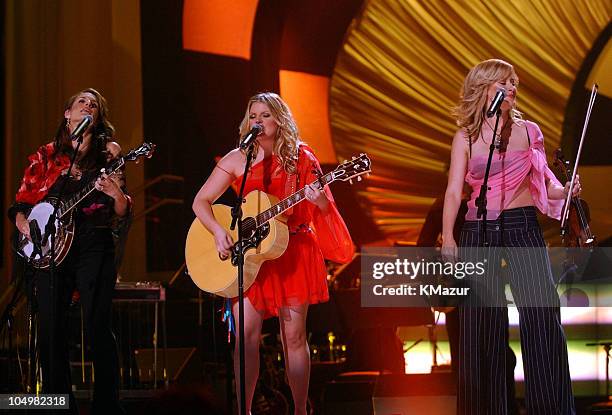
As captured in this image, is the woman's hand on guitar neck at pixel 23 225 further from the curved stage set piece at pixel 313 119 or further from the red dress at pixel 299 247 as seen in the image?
the curved stage set piece at pixel 313 119

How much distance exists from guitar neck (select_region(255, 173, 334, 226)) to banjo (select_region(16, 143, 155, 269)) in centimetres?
69

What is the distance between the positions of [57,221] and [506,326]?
2.32 metres

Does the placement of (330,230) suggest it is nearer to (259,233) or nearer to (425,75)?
(259,233)

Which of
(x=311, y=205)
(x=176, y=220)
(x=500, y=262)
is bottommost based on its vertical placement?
(x=500, y=262)

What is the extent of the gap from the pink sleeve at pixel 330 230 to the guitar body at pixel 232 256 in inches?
8.2

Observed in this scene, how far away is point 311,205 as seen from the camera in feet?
16.2

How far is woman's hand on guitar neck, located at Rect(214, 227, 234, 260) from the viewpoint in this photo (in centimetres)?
481

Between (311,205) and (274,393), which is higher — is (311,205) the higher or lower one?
the higher one

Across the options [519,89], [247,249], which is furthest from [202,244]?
[519,89]

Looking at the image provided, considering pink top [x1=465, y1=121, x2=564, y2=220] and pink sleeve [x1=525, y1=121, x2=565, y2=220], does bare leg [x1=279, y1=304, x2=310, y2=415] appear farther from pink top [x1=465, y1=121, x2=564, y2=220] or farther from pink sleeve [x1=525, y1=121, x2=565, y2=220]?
pink sleeve [x1=525, y1=121, x2=565, y2=220]

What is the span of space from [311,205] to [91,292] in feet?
3.93

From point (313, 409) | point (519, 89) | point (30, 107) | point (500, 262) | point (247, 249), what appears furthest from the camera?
point (30, 107)

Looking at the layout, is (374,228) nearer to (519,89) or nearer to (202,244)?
(519,89)

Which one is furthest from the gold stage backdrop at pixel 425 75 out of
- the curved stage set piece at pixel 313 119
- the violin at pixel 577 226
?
the violin at pixel 577 226
